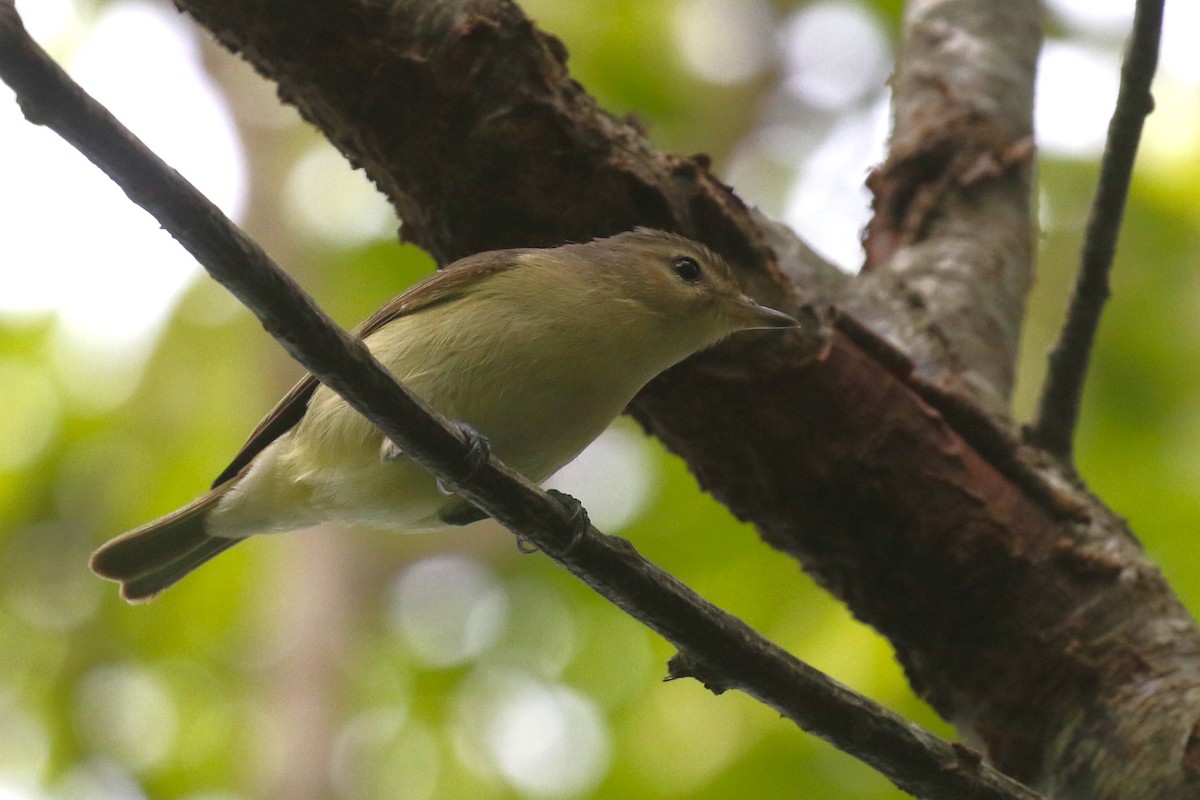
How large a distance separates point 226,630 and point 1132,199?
5.36 meters

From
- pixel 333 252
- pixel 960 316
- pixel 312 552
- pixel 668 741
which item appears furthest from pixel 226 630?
pixel 960 316

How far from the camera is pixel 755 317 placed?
139 inches

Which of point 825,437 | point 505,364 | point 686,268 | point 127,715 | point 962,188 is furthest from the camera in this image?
point 127,715

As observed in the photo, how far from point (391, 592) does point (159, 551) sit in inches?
136

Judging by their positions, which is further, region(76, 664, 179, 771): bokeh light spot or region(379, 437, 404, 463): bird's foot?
region(76, 664, 179, 771): bokeh light spot

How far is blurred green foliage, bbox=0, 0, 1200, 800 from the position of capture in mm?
5324

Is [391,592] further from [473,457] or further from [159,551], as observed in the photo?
[473,457]

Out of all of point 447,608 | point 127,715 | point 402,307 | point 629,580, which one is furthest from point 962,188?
point 127,715

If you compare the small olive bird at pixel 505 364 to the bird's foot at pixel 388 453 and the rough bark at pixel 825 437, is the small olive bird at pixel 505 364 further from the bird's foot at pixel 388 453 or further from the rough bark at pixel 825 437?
the rough bark at pixel 825 437

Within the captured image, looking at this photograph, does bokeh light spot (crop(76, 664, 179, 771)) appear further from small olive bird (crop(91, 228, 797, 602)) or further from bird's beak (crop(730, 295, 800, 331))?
bird's beak (crop(730, 295, 800, 331))

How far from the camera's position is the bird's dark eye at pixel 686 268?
152 inches

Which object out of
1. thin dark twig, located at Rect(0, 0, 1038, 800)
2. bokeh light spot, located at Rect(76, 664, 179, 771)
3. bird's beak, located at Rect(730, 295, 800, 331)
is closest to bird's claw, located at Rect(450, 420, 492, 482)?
thin dark twig, located at Rect(0, 0, 1038, 800)

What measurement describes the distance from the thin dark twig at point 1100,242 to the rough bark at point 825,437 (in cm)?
19

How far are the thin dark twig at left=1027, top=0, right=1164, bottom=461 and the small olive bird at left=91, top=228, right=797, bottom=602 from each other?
936mm
